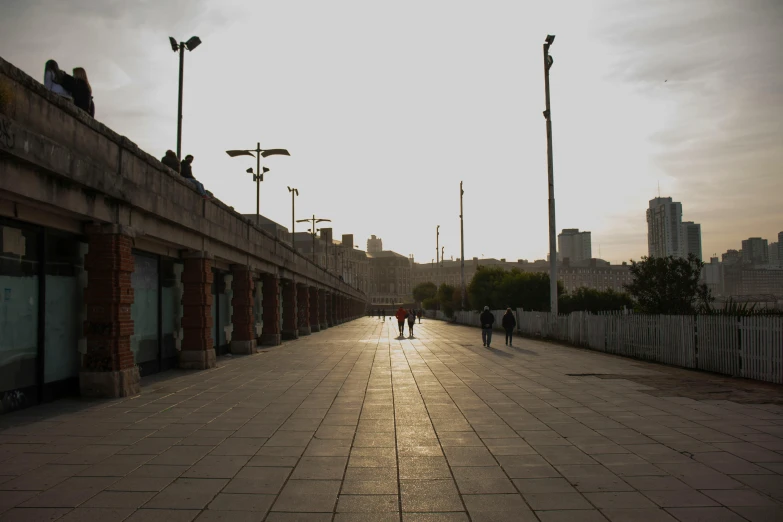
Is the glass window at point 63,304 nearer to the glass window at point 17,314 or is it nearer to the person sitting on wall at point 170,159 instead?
the glass window at point 17,314

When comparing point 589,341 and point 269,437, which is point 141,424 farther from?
point 589,341

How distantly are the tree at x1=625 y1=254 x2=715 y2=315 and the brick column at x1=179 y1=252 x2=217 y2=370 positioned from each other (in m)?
19.2

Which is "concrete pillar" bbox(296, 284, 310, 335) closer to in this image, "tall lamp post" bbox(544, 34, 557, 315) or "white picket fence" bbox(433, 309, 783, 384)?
"tall lamp post" bbox(544, 34, 557, 315)

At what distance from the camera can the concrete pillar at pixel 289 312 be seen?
2988cm

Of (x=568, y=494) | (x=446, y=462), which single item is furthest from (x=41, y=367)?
(x=568, y=494)

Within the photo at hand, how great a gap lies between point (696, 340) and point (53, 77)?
51.8 feet

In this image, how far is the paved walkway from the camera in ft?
15.9

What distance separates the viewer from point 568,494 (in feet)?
17.0

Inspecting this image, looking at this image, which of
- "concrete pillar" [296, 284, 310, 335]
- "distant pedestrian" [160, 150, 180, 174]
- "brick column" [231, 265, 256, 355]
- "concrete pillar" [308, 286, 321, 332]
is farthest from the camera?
"concrete pillar" [308, 286, 321, 332]

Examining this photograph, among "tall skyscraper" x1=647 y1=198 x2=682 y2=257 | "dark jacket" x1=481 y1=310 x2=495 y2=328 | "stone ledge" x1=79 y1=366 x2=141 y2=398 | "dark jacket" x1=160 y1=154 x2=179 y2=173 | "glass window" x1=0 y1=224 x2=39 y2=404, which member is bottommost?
"stone ledge" x1=79 y1=366 x2=141 y2=398

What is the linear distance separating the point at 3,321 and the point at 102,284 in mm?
1765

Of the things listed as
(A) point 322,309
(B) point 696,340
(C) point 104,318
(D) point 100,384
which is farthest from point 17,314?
(A) point 322,309

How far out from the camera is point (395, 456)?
648 cm

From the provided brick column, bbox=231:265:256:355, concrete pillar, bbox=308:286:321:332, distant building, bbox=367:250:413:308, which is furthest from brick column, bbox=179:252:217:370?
distant building, bbox=367:250:413:308
